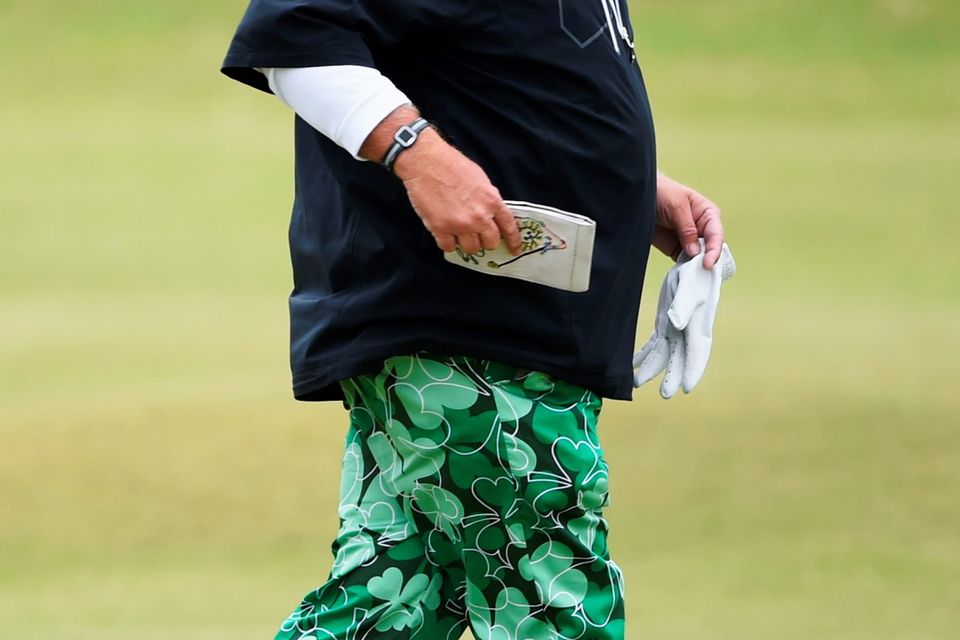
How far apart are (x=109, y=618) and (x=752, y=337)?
1.98m

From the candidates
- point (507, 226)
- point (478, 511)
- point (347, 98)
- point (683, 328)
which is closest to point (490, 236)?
point (507, 226)

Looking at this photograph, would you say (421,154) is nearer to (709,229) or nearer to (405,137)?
(405,137)

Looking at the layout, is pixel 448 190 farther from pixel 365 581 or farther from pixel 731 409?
pixel 731 409

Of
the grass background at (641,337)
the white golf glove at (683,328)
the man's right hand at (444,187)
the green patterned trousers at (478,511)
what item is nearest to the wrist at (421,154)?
the man's right hand at (444,187)

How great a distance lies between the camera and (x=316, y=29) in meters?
1.25

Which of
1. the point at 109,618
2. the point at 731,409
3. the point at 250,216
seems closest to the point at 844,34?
the point at 250,216

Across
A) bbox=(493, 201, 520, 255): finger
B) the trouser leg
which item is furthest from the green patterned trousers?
bbox=(493, 201, 520, 255): finger

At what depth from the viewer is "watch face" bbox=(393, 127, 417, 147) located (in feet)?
4.03

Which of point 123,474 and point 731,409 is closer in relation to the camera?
point 123,474

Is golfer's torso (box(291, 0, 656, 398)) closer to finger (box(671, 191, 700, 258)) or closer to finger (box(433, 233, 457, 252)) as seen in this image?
finger (box(433, 233, 457, 252))

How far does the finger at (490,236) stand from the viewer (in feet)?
4.04

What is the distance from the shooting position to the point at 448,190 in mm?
1225

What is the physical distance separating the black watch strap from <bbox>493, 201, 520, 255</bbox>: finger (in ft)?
0.27

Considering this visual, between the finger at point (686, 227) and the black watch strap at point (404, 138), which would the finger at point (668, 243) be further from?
the black watch strap at point (404, 138)
